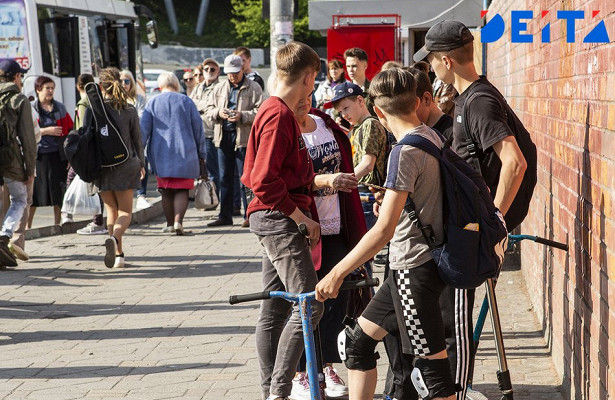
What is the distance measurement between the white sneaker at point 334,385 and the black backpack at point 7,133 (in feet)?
16.6

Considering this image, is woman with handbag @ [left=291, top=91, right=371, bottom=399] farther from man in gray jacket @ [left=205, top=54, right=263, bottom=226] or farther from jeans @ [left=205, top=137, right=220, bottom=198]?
jeans @ [left=205, top=137, right=220, bottom=198]

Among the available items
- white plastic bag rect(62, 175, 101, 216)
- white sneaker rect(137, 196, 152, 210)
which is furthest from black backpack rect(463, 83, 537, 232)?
white sneaker rect(137, 196, 152, 210)

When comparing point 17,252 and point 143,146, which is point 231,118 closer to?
point 143,146

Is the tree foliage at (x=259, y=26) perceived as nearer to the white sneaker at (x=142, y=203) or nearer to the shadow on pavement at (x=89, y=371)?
the white sneaker at (x=142, y=203)

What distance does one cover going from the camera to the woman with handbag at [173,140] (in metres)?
12.1

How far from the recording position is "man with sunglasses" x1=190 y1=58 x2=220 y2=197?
43.8ft

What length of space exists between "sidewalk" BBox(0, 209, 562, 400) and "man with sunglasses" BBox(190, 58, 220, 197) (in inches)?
99.5

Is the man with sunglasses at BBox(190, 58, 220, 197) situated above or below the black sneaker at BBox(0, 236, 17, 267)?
above

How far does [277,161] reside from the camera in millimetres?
4773

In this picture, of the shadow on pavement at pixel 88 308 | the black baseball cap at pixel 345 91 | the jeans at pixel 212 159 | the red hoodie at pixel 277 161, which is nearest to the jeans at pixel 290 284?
the red hoodie at pixel 277 161

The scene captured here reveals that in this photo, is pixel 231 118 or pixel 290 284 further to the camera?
pixel 231 118

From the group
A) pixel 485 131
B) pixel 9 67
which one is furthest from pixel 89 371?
pixel 9 67

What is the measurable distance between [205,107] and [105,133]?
10.8 feet

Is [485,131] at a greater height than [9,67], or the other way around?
[9,67]
